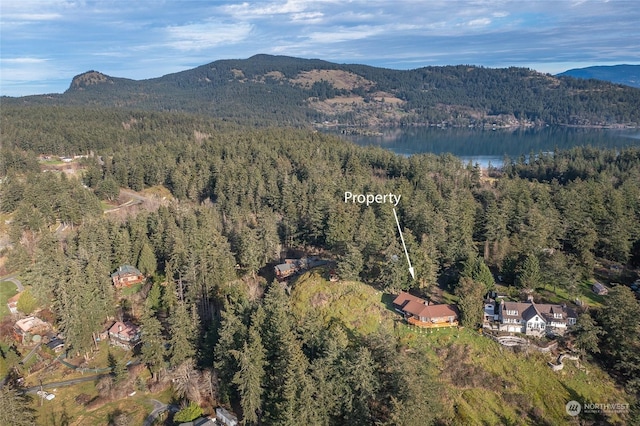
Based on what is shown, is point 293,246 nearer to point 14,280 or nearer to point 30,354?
point 30,354

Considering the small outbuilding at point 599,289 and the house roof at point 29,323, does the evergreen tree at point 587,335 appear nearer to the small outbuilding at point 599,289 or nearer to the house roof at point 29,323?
the small outbuilding at point 599,289

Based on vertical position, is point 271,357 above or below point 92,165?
below

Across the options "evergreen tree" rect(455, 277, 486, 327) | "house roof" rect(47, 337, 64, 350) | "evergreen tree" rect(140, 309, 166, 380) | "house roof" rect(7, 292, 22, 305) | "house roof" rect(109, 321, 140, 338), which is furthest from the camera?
"house roof" rect(7, 292, 22, 305)

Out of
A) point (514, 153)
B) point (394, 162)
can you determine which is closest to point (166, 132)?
point (394, 162)

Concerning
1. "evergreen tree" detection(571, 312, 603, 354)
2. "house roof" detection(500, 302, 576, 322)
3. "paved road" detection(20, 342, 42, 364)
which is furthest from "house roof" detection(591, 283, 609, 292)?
"paved road" detection(20, 342, 42, 364)

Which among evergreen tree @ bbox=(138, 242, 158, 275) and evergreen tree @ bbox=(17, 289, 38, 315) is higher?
evergreen tree @ bbox=(138, 242, 158, 275)

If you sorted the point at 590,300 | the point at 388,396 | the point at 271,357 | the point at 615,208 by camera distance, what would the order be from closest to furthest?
1. the point at 388,396
2. the point at 271,357
3. the point at 590,300
4. the point at 615,208

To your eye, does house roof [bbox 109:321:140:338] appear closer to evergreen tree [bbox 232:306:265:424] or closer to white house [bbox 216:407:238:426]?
white house [bbox 216:407:238:426]

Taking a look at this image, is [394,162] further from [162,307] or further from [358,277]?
[162,307]

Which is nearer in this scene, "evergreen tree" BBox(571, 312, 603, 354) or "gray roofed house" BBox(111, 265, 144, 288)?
"evergreen tree" BBox(571, 312, 603, 354)
